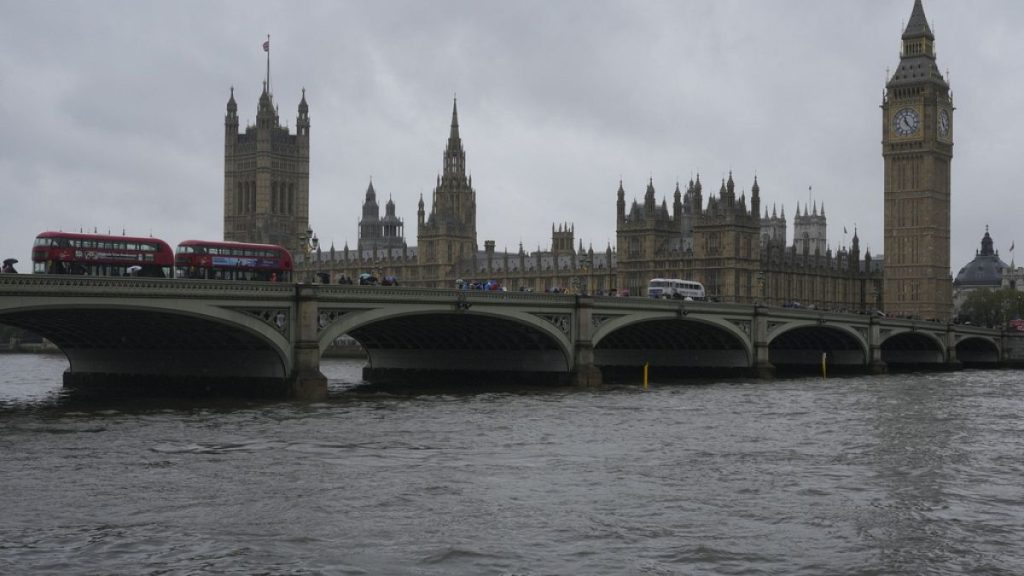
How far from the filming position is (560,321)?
68.6 meters

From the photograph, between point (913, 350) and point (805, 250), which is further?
point (805, 250)

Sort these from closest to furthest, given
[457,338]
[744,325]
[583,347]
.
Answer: [583,347] → [457,338] → [744,325]

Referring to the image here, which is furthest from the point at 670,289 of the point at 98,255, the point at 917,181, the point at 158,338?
the point at 917,181

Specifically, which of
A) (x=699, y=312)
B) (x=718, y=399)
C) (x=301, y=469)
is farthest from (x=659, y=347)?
(x=301, y=469)

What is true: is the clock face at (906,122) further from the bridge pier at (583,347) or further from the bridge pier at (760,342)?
the bridge pier at (583,347)

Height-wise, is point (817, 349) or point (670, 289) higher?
point (670, 289)

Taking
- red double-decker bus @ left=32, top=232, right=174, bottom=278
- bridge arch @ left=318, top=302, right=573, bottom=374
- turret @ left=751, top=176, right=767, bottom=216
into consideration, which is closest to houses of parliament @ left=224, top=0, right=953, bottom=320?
turret @ left=751, top=176, right=767, bottom=216

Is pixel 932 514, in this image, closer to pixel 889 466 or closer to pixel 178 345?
pixel 889 466

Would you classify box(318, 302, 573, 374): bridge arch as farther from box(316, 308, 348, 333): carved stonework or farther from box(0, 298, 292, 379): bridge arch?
box(0, 298, 292, 379): bridge arch

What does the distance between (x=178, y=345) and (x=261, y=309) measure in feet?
34.6

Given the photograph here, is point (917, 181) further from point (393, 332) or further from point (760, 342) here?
point (393, 332)

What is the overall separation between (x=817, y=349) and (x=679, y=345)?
1888 centimetres

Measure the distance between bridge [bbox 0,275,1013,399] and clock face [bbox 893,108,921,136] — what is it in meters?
55.3

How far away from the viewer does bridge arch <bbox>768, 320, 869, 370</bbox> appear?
96.8m
